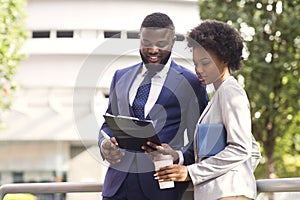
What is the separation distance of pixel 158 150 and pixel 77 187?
76cm

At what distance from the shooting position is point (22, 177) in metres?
24.1

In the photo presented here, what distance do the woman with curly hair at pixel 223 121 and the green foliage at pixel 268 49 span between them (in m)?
9.12

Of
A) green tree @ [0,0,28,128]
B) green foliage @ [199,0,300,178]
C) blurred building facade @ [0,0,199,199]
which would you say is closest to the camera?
green foliage @ [199,0,300,178]

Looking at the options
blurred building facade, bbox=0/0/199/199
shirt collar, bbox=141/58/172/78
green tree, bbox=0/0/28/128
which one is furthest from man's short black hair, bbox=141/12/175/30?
blurred building facade, bbox=0/0/199/199

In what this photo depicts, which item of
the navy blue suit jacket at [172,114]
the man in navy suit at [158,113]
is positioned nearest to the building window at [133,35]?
the man in navy suit at [158,113]

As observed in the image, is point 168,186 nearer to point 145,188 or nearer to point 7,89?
point 145,188

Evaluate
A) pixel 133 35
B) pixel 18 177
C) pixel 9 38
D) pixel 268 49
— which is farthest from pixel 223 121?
pixel 18 177

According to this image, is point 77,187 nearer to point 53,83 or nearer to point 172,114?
point 172,114

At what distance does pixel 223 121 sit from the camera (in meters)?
2.31

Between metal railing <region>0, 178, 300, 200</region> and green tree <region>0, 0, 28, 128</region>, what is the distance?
32.4 feet

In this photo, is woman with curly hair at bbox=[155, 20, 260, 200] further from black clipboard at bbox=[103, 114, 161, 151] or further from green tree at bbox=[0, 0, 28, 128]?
green tree at bbox=[0, 0, 28, 128]

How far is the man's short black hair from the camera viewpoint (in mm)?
2461

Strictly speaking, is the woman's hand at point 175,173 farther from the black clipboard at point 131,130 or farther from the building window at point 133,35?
the building window at point 133,35

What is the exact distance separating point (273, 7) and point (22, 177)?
46.0ft
